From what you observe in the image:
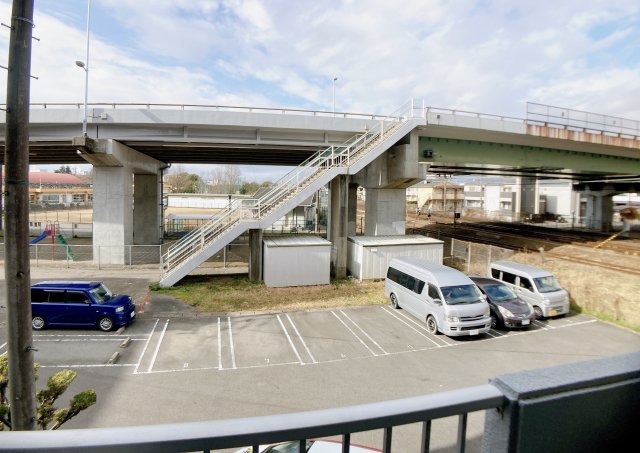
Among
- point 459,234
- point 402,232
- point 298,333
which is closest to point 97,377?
point 298,333

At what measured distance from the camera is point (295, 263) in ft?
62.9

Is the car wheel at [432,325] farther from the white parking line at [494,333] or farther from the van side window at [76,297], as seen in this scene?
the van side window at [76,297]

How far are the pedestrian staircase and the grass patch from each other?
1.39m

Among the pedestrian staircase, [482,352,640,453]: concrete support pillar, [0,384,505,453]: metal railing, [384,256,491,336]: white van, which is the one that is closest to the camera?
[0,384,505,453]: metal railing

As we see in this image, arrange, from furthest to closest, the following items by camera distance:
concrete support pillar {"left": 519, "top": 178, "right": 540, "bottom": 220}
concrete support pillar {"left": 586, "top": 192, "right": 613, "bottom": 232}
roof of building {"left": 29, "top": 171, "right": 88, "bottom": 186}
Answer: roof of building {"left": 29, "top": 171, "right": 88, "bottom": 186}, concrete support pillar {"left": 519, "top": 178, "right": 540, "bottom": 220}, concrete support pillar {"left": 586, "top": 192, "right": 613, "bottom": 232}

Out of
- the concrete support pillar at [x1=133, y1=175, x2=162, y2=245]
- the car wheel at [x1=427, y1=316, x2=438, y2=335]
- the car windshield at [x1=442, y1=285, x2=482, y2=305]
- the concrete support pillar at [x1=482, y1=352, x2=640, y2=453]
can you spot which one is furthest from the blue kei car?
the concrete support pillar at [x1=133, y1=175, x2=162, y2=245]

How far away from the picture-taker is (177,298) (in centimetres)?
1670

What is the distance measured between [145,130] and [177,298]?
11.4m

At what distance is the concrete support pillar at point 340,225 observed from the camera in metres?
21.7

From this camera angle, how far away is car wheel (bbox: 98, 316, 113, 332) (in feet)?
42.0

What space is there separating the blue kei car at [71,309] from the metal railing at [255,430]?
12.9m

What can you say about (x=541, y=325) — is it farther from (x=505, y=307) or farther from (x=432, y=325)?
(x=432, y=325)

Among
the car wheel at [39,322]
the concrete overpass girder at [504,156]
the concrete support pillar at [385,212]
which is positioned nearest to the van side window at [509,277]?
the concrete support pillar at [385,212]

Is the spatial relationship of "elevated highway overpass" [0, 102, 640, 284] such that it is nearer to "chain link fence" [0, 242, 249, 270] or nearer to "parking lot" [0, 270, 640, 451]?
"chain link fence" [0, 242, 249, 270]
